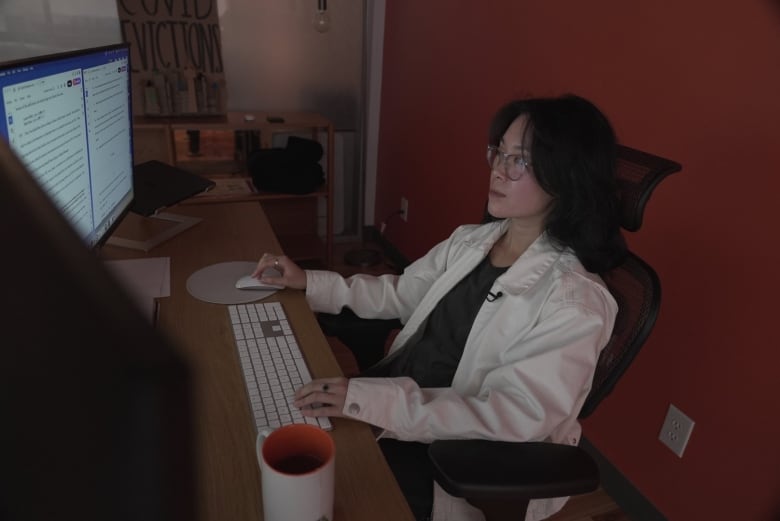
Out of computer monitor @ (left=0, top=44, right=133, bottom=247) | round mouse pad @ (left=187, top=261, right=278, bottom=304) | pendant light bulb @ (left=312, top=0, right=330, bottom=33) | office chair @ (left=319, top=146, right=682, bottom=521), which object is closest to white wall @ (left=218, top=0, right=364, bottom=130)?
pendant light bulb @ (left=312, top=0, right=330, bottom=33)

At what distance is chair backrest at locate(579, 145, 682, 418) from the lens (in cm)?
98

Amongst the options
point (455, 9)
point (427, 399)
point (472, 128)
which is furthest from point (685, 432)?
point (455, 9)

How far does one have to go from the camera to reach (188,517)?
0.62 ft

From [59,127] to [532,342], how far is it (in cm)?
94

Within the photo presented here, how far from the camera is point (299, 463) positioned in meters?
0.72

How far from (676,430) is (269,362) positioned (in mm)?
1213

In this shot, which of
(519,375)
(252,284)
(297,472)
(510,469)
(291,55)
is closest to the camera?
(297,472)

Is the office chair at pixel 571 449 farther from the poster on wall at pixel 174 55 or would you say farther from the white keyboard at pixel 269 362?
the poster on wall at pixel 174 55

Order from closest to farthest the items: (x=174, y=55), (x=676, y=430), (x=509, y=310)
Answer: (x=509, y=310) → (x=676, y=430) → (x=174, y=55)

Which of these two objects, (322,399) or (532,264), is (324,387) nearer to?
(322,399)

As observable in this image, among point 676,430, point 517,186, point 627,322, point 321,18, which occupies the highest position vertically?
point 321,18

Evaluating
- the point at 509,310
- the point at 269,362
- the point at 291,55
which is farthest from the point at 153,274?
the point at 291,55

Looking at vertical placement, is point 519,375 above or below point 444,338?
above

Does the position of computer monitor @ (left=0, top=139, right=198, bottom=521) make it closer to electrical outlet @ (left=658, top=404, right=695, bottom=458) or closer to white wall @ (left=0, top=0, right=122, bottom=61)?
electrical outlet @ (left=658, top=404, right=695, bottom=458)
